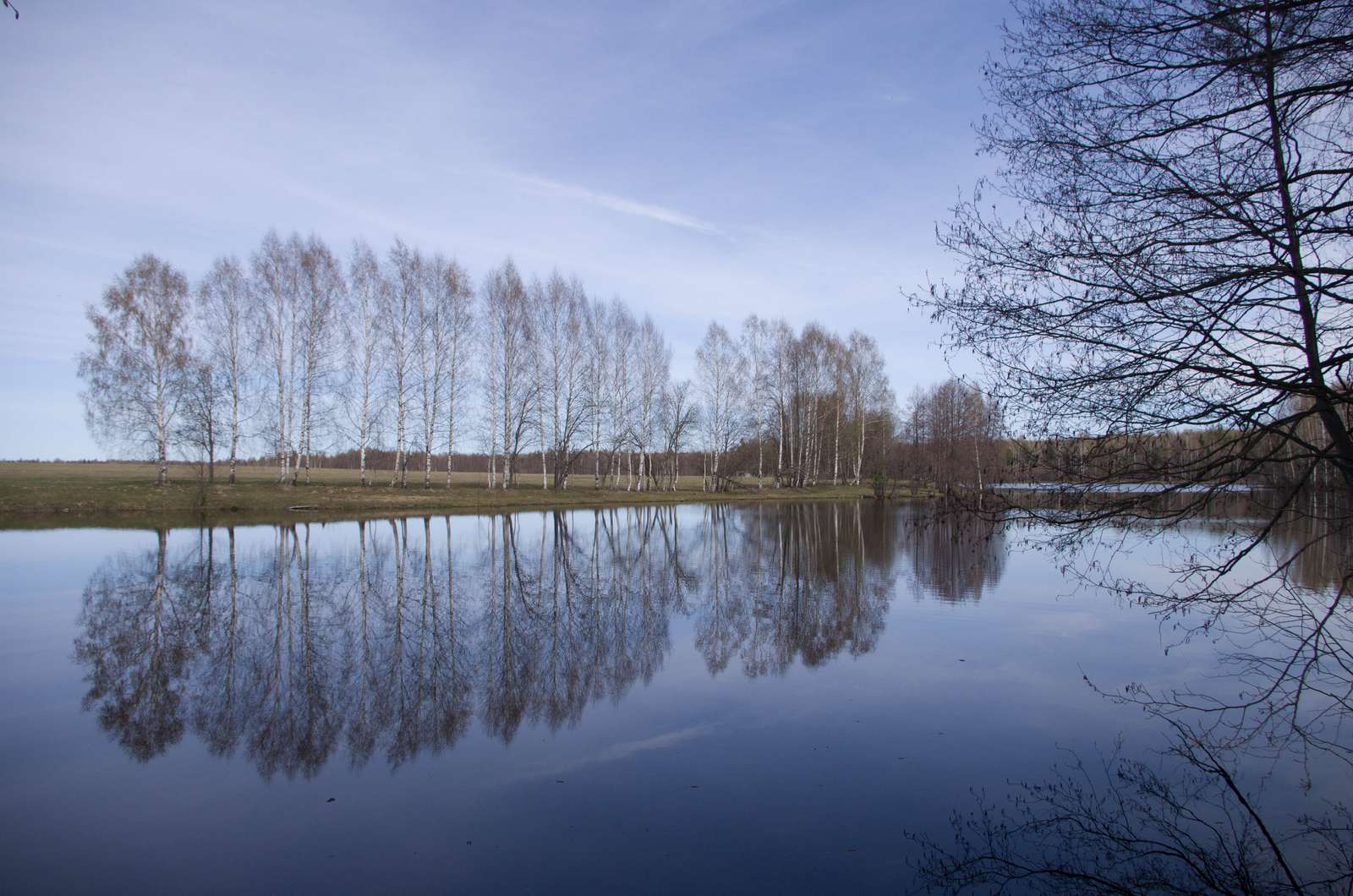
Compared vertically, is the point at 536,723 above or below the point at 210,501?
below

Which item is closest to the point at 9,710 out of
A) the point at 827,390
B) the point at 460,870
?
the point at 460,870

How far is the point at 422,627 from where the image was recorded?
10.0 m

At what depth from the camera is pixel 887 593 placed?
1308 cm

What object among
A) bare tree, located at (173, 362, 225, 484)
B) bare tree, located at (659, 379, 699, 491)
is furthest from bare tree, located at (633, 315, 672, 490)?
bare tree, located at (173, 362, 225, 484)

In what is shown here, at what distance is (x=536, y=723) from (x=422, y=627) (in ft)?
13.5

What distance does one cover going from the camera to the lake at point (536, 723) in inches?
172

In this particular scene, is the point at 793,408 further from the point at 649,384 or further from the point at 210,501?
the point at 210,501

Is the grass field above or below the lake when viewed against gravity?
above

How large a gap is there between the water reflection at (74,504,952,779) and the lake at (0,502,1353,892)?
5 centimetres

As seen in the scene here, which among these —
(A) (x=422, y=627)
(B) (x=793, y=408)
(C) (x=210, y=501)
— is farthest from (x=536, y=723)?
(B) (x=793, y=408)

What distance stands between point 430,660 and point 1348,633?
11.5m

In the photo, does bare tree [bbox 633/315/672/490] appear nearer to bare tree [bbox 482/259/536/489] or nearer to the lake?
bare tree [bbox 482/259/536/489]

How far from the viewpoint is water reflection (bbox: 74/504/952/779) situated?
6.54 metres

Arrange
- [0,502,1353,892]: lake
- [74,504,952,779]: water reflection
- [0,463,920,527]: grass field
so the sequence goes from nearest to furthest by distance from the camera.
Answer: [0,502,1353,892]: lake < [74,504,952,779]: water reflection < [0,463,920,527]: grass field
